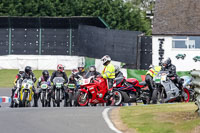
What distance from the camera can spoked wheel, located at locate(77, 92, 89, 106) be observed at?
20.5 meters

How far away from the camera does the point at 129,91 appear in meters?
21.8

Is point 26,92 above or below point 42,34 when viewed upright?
below

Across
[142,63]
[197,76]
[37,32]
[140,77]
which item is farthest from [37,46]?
[197,76]

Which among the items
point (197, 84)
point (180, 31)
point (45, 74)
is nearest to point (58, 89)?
point (45, 74)

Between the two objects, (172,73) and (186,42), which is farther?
(186,42)

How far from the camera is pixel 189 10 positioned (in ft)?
147

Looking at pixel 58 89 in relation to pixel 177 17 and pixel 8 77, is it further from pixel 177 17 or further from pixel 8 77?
pixel 177 17

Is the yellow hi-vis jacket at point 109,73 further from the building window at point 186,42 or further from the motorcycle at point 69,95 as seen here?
the building window at point 186,42

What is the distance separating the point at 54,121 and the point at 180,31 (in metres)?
30.6

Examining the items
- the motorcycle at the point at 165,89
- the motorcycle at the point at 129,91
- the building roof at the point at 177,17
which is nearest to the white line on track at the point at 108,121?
the motorcycle at the point at 129,91

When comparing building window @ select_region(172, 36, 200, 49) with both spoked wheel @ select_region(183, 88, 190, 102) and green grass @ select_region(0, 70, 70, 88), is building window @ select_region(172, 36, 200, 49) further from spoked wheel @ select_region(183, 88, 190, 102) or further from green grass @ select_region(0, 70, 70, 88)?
spoked wheel @ select_region(183, 88, 190, 102)

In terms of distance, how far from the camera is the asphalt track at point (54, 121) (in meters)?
12.6

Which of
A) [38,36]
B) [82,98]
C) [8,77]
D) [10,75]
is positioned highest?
[38,36]

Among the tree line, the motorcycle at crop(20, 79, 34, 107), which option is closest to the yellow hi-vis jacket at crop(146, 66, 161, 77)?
the motorcycle at crop(20, 79, 34, 107)
